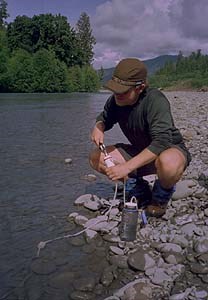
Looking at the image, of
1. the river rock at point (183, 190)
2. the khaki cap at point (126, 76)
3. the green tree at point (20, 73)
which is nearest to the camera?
the khaki cap at point (126, 76)

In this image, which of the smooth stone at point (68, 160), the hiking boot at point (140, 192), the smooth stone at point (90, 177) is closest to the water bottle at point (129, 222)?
the hiking boot at point (140, 192)

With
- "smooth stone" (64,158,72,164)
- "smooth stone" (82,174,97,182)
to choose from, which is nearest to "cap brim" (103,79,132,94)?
"smooth stone" (82,174,97,182)

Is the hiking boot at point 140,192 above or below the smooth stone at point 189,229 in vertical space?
above

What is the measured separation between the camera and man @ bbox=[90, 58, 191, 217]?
3414 mm

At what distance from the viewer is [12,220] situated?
13.2 ft

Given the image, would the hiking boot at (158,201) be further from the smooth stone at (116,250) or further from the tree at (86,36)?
the tree at (86,36)

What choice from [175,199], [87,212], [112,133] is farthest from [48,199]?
[112,133]

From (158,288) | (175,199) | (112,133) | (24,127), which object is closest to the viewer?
(158,288)

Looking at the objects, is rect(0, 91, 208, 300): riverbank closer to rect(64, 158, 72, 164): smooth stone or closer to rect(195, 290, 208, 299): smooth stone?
rect(195, 290, 208, 299): smooth stone

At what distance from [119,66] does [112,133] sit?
25.6 feet

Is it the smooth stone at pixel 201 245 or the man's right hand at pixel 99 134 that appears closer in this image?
the smooth stone at pixel 201 245

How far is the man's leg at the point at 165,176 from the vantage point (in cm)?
353

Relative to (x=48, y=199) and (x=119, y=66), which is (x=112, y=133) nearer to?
(x=48, y=199)

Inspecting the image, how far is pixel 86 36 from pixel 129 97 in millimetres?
91379
